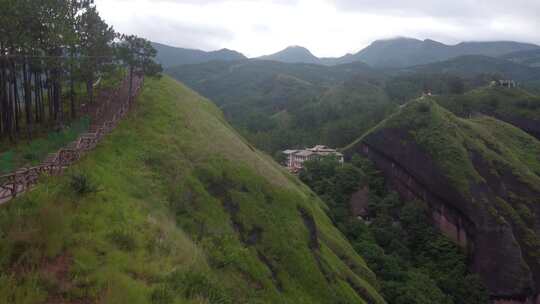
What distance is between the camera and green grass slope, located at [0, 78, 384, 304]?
10.7m

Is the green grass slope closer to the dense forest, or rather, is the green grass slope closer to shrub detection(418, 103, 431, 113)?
the dense forest

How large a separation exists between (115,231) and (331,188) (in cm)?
4088

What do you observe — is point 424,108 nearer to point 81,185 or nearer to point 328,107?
point 81,185

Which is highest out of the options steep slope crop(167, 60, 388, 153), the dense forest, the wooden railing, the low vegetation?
the dense forest

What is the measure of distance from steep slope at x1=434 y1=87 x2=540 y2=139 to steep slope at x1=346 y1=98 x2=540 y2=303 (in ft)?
54.0

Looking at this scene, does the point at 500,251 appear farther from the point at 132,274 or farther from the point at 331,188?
the point at 132,274

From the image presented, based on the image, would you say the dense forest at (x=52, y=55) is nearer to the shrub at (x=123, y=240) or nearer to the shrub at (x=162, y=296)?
the shrub at (x=123, y=240)

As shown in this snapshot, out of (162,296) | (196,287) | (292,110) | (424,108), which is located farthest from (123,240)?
(292,110)

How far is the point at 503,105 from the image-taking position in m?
79.2

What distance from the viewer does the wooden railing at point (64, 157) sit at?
1353cm

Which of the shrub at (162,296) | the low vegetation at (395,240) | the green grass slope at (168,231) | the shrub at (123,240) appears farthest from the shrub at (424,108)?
the shrub at (162,296)

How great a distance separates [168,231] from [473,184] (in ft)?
127

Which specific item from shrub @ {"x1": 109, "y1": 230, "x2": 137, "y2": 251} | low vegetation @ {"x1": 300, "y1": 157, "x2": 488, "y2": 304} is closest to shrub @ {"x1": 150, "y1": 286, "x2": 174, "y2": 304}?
shrub @ {"x1": 109, "y1": 230, "x2": 137, "y2": 251}

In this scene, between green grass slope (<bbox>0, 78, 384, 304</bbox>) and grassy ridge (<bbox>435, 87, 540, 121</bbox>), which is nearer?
green grass slope (<bbox>0, 78, 384, 304</bbox>)
